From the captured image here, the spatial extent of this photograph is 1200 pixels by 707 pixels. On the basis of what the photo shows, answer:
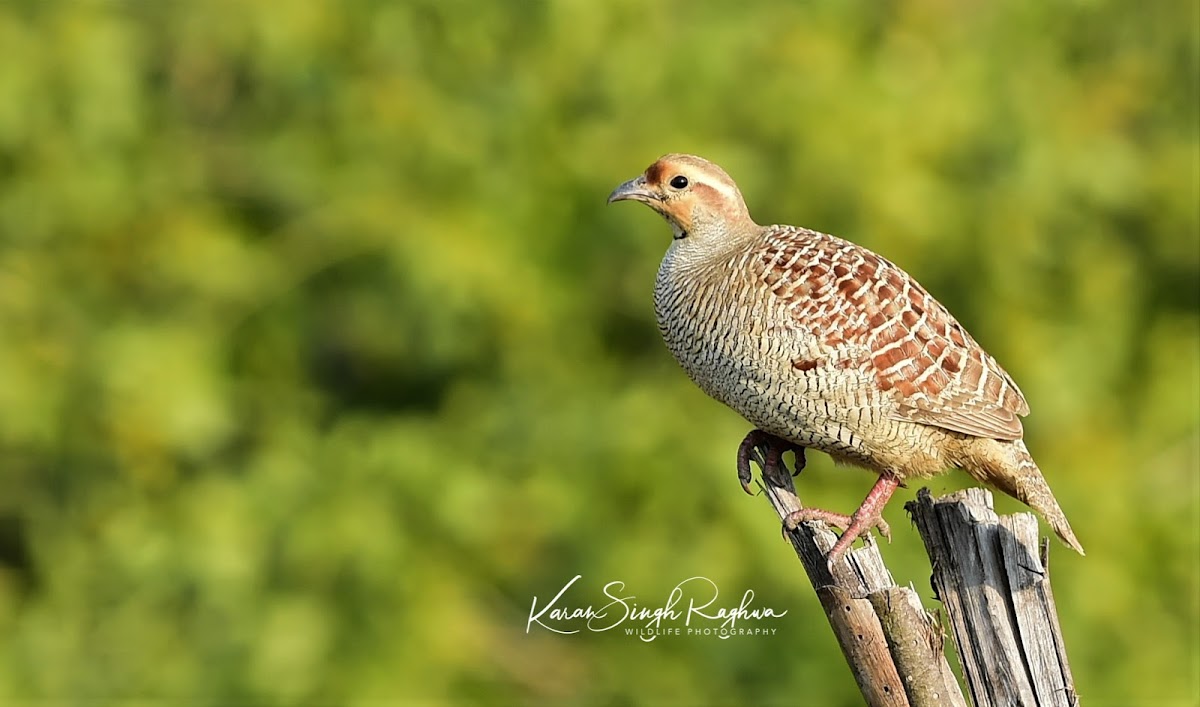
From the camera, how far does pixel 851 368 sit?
550 cm

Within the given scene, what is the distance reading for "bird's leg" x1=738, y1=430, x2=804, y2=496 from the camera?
594 cm

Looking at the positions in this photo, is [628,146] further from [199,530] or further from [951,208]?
[199,530]

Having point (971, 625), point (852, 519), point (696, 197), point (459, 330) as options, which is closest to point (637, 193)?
point (696, 197)

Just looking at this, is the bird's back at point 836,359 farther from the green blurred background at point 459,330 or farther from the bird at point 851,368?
the green blurred background at point 459,330

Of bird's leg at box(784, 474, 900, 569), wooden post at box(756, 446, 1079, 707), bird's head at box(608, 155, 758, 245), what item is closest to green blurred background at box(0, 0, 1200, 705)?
bird's head at box(608, 155, 758, 245)

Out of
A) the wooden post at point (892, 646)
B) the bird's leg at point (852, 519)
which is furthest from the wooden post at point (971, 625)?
the bird's leg at point (852, 519)

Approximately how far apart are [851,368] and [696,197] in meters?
0.96

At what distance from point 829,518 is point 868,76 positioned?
23.8 ft

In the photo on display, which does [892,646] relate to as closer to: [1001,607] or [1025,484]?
[1001,607]

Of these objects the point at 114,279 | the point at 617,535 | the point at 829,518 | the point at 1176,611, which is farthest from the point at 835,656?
the point at 114,279

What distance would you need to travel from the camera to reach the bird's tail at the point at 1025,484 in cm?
545

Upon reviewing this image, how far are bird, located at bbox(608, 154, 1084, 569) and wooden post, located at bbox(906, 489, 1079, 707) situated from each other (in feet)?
2.12

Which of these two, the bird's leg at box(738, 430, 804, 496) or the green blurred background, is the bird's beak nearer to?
the bird's leg at box(738, 430, 804, 496)

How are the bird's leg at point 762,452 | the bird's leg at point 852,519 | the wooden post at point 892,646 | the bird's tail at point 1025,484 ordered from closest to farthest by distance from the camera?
the wooden post at point 892,646 < the bird's leg at point 852,519 < the bird's tail at point 1025,484 < the bird's leg at point 762,452
